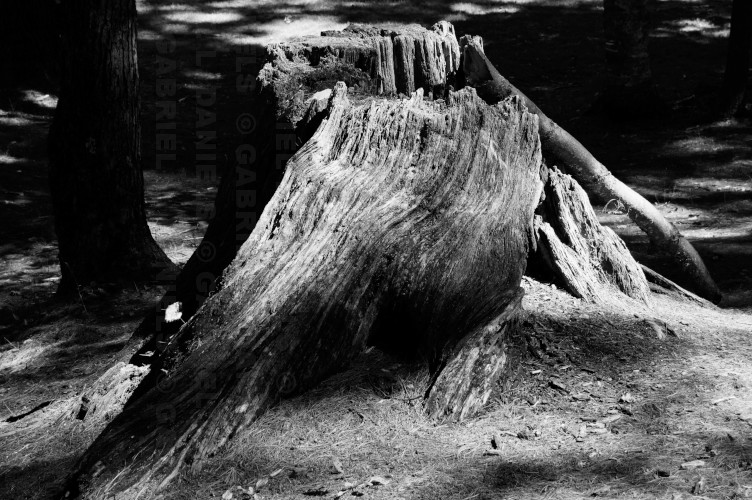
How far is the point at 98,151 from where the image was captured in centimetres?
553

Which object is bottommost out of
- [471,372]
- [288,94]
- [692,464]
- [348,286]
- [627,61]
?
[692,464]

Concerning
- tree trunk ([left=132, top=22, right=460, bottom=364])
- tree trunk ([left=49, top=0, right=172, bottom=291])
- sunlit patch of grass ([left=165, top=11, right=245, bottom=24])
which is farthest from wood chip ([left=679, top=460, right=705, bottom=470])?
sunlit patch of grass ([left=165, top=11, right=245, bottom=24])

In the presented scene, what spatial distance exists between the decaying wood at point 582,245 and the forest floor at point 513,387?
0.16 m

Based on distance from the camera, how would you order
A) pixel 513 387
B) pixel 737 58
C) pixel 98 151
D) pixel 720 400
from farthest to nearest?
1. pixel 737 58
2. pixel 98 151
3. pixel 513 387
4. pixel 720 400

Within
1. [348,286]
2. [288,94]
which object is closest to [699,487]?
Result: [348,286]

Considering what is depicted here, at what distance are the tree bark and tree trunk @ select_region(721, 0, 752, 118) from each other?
504cm

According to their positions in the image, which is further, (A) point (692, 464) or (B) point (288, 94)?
(B) point (288, 94)

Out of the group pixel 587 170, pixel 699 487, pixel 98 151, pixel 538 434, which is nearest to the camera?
pixel 699 487

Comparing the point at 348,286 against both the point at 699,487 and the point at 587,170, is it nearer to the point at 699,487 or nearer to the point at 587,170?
the point at 699,487

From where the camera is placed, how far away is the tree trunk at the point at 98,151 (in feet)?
17.7

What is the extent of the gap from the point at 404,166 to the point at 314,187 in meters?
0.44

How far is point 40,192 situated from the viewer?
8.87 meters

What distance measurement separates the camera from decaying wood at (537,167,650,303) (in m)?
3.89

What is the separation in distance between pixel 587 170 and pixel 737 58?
5.50 metres
